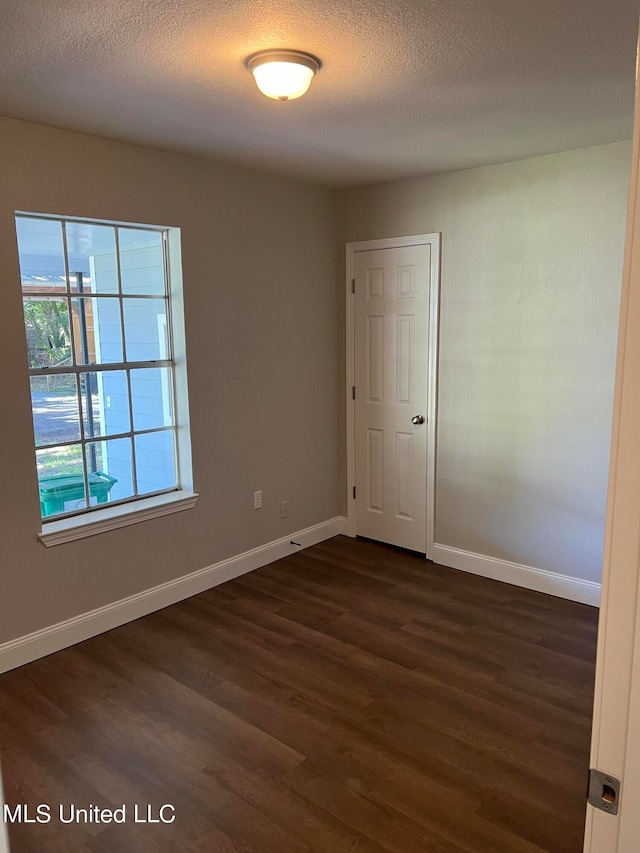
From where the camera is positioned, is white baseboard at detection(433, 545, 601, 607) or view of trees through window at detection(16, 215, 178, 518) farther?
white baseboard at detection(433, 545, 601, 607)

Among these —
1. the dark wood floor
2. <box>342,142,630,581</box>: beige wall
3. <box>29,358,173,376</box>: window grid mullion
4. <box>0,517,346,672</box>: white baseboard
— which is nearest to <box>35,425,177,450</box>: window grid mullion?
<box>29,358,173,376</box>: window grid mullion

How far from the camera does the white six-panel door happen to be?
163 inches

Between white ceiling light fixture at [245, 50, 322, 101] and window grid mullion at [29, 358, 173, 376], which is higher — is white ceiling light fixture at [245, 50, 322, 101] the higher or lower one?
the higher one

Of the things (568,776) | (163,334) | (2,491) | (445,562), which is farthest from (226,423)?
(568,776)

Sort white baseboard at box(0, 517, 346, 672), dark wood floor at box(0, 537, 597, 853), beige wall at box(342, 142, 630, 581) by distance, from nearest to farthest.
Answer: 1. dark wood floor at box(0, 537, 597, 853)
2. white baseboard at box(0, 517, 346, 672)
3. beige wall at box(342, 142, 630, 581)

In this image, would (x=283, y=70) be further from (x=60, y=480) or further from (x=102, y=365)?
(x=60, y=480)

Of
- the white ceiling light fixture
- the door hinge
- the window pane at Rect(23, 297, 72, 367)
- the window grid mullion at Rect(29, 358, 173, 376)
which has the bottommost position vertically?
the door hinge

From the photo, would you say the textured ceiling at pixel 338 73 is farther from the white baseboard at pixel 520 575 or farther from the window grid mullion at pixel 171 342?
the white baseboard at pixel 520 575

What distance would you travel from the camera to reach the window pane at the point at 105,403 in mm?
3266

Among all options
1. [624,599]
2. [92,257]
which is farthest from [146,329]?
[624,599]

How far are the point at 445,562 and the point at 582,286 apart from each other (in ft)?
6.44

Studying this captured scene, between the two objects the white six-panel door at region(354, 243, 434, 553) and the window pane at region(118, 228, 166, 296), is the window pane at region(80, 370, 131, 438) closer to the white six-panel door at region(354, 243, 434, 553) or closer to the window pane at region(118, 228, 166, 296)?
the window pane at region(118, 228, 166, 296)

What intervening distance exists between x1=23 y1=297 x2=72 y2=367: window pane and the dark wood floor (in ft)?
4.85

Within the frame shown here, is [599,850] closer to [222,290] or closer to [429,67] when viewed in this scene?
[429,67]
